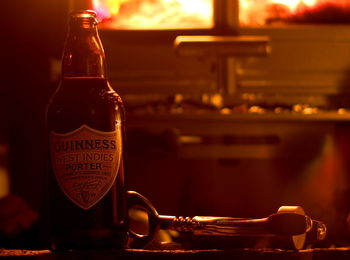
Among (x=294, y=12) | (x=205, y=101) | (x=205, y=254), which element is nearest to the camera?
(x=205, y=254)

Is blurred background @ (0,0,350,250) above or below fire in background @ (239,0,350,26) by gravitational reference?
below

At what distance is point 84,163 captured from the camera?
629 mm

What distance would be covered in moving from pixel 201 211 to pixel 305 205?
1.00ft

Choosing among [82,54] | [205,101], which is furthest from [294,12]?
[82,54]

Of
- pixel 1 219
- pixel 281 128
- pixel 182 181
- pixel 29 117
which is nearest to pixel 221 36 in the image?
pixel 281 128

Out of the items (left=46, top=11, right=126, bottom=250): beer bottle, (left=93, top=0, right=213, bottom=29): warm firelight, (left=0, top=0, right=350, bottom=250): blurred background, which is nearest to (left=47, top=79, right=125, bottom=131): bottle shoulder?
(left=46, top=11, right=126, bottom=250): beer bottle

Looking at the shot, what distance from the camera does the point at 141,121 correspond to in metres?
1.77

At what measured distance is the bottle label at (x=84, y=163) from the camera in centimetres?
63

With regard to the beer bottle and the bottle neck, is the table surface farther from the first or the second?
the bottle neck

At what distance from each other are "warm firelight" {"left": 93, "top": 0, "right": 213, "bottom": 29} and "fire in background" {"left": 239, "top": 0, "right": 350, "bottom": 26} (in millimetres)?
122

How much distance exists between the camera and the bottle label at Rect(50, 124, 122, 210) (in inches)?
24.8

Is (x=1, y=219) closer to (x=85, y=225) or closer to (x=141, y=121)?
(x=85, y=225)

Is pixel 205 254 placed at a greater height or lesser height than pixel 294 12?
lesser

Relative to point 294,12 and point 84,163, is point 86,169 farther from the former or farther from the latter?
point 294,12
